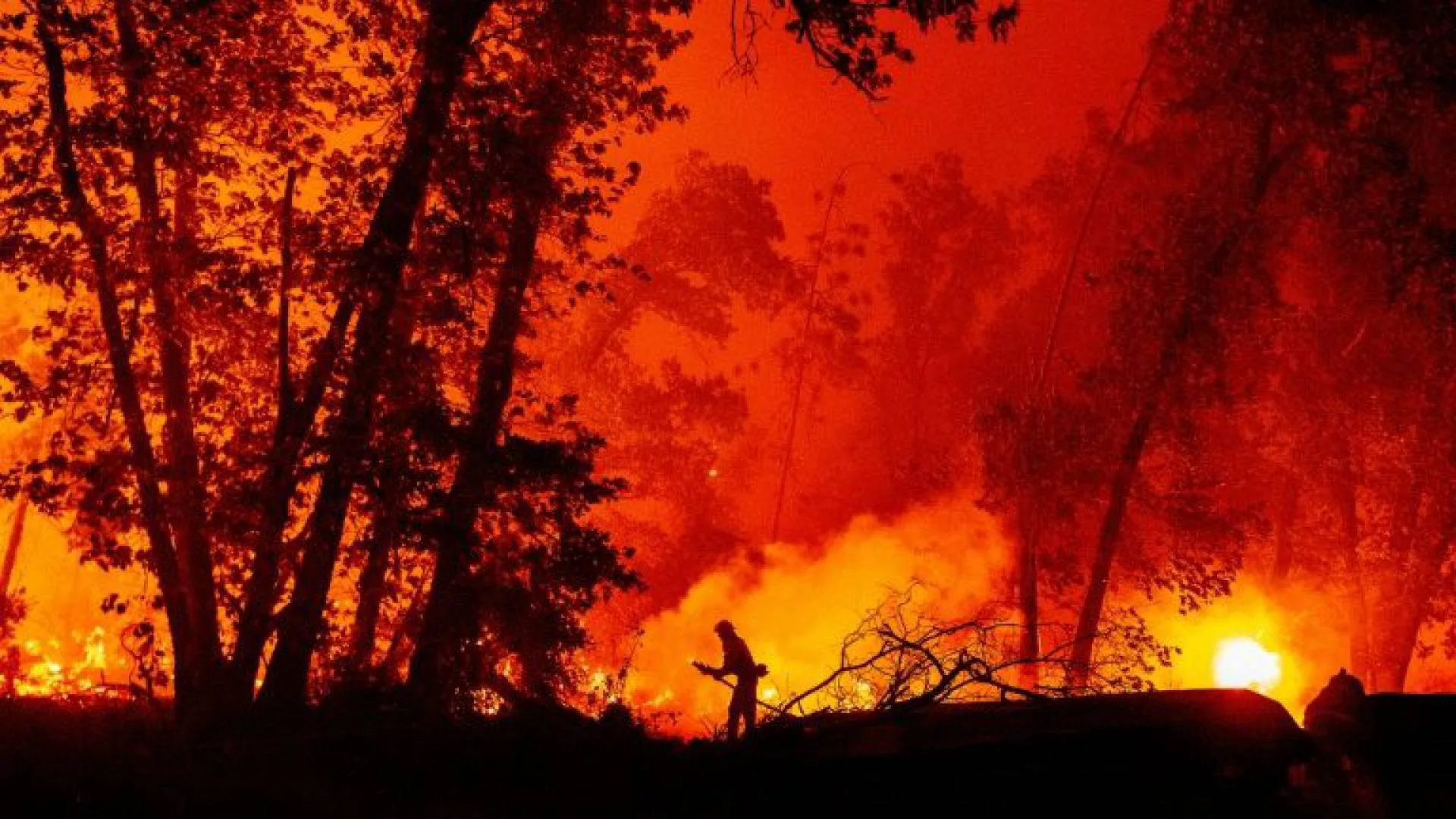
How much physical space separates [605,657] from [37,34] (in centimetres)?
2271

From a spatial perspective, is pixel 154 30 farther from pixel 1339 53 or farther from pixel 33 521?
pixel 33 521

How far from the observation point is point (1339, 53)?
13.7 m

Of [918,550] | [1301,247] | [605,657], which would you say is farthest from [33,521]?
[1301,247]

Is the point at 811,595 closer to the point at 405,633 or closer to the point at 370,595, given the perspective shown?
the point at 405,633

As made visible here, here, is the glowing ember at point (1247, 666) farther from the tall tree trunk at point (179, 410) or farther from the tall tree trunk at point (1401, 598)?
the tall tree trunk at point (179, 410)

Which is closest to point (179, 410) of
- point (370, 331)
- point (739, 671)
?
point (370, 331)

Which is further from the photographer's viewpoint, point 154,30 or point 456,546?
point 456,546

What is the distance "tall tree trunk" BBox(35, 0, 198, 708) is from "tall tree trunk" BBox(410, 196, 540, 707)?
7.60 feet

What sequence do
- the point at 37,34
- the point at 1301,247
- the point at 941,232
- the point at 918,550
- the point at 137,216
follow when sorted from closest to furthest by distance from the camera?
the point at 37,34
the point at 137,216
the point at 1301,247
the point at 918,550
the point at 941,232

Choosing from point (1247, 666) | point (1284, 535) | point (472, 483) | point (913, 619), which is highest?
point (1284, 535)

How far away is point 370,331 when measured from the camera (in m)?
8.81

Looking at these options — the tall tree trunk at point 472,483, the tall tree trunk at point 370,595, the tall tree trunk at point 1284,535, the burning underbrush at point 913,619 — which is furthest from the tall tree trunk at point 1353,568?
the tall tree trunk at point 370,595

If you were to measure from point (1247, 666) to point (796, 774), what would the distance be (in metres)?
23.4

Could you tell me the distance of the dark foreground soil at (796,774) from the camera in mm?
5809
